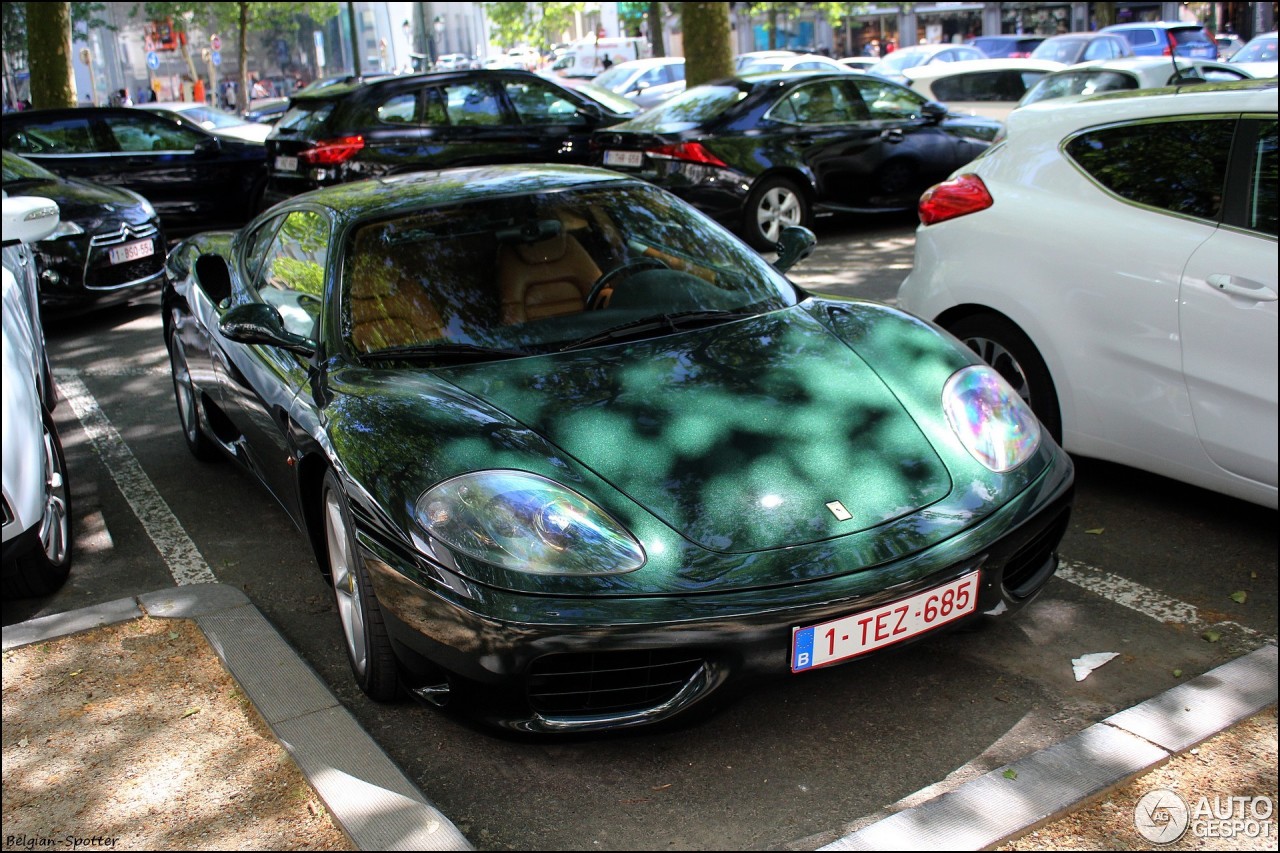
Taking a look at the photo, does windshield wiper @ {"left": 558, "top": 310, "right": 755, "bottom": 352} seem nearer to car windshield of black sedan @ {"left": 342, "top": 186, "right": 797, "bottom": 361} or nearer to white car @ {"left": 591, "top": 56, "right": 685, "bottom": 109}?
car windshield of black sedan @ {"left": 342, "top": 186, "right": 797, "bottom": 361}

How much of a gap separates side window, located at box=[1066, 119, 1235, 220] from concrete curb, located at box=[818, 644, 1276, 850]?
1673 millimetres

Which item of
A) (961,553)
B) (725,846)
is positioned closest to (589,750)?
(725,846)

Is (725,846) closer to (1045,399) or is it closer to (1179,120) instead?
(1045,399)

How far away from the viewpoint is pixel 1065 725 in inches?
125

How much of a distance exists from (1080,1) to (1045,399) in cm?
4588

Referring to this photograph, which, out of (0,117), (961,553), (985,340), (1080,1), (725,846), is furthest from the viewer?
(1080,1)

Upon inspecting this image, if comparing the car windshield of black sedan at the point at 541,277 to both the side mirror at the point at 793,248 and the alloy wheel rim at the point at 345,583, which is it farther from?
the alloy wheel rim at the point at 345,583

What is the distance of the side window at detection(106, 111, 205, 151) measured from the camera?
13203 mm

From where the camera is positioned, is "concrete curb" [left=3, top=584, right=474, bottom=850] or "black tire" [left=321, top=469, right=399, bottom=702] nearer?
"concrete curb" [left=3, top=584, right=474, bottom=850]

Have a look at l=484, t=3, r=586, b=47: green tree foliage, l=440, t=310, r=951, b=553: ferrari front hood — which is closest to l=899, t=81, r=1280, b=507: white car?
l=440, t=310, r=951, b=553: ferrari front hood

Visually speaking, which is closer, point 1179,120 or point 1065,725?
point 1065,725

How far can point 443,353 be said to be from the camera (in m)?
3.77

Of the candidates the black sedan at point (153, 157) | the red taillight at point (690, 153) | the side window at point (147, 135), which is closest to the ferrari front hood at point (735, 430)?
the red taillight at point (690, 153)

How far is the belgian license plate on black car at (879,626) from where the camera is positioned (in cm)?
291
